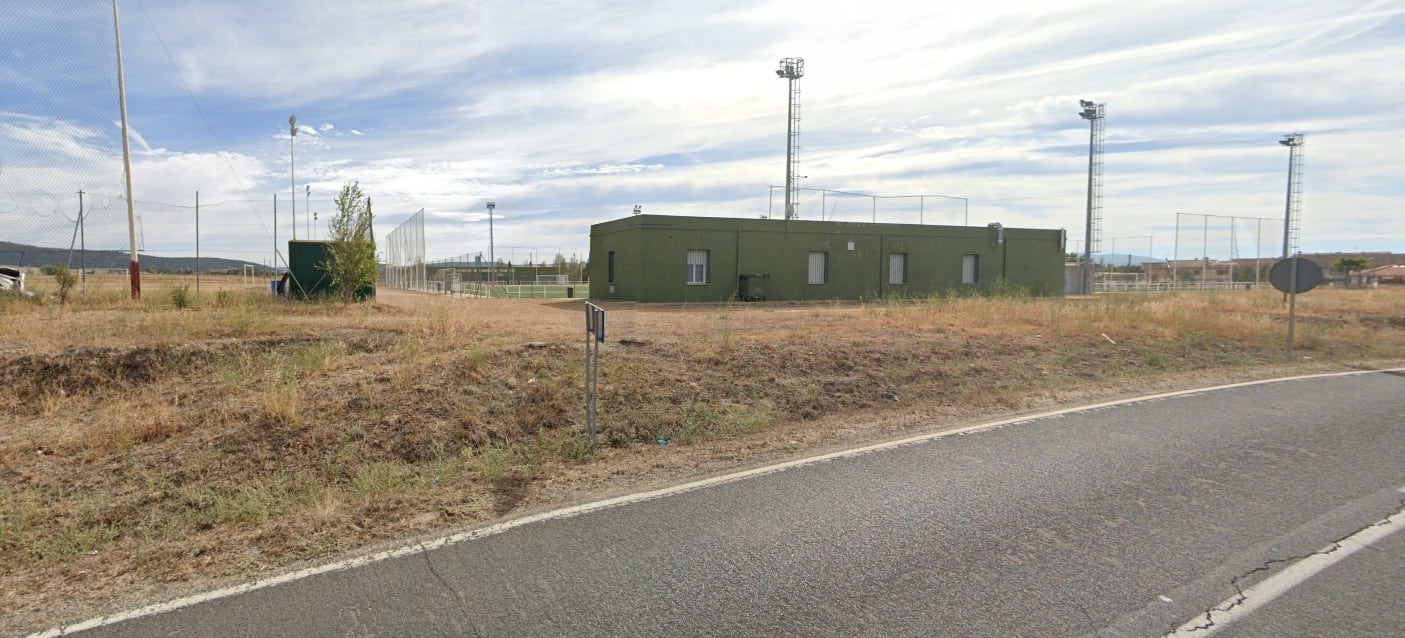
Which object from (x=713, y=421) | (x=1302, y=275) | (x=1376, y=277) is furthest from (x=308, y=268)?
(x=1376, y=277)

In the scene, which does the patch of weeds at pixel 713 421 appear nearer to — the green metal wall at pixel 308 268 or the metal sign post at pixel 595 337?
the metal sign post at pixel 595 337

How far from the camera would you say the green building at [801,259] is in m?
29.5

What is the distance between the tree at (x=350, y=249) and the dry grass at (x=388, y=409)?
4.10 m

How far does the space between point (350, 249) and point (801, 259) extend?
57.5ft

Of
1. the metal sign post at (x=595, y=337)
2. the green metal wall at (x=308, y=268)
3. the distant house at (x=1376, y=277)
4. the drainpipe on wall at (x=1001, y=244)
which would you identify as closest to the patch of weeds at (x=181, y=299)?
the green metal wall at (x=308, y=268)

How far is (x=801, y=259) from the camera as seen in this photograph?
31672 mm

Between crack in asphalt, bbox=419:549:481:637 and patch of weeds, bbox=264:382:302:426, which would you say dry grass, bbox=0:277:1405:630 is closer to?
patch of weeds, bbox=264:382:302:426

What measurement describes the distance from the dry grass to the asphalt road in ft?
2.81

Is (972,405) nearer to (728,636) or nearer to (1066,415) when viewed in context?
(1066,415)

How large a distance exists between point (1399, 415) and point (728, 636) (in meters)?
9.26

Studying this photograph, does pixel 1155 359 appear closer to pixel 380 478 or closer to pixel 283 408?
pixel 380 478

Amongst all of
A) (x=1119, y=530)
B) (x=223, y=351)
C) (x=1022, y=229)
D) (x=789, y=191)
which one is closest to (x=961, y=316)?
(x=1119, y=530)

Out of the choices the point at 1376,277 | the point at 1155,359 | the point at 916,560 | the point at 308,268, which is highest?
the point at 1376,277

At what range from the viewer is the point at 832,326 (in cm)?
1630
